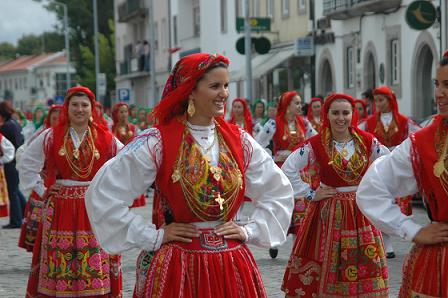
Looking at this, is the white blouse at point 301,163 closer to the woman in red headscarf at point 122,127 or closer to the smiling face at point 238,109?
the woman in red headscarf at point 122,127

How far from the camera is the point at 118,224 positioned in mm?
5285

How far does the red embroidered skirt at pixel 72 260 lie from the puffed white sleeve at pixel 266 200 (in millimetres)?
3361

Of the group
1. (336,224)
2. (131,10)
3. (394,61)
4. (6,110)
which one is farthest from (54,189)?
(131,10)

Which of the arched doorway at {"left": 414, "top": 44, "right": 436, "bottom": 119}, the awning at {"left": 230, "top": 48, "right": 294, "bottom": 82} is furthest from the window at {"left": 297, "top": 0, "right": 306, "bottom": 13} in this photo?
the arched doorway at {"left": 414, "top": 44, "right": 436, "bottom": 119}

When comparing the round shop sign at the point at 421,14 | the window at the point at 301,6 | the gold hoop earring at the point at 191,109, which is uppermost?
the window at the point at 301,6

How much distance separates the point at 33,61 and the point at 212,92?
137 m

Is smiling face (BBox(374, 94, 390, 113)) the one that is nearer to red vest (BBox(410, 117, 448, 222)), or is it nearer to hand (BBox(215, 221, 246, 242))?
hand (BBox(215, 221, 246, 242))

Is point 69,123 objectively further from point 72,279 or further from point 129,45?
point 129,45

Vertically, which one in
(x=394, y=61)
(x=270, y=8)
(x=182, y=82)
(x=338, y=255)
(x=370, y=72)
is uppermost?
Answer: (x=270, y=8)

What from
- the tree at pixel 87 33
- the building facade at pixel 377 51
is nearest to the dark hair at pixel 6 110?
the building facade at pixel 377 51

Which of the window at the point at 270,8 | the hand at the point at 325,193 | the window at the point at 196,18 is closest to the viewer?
the hand at the point at 325,193

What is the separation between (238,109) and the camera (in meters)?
19.3

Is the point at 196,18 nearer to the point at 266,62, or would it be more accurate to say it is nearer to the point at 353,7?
the point at 266,62

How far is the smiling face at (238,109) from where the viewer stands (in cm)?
1925
